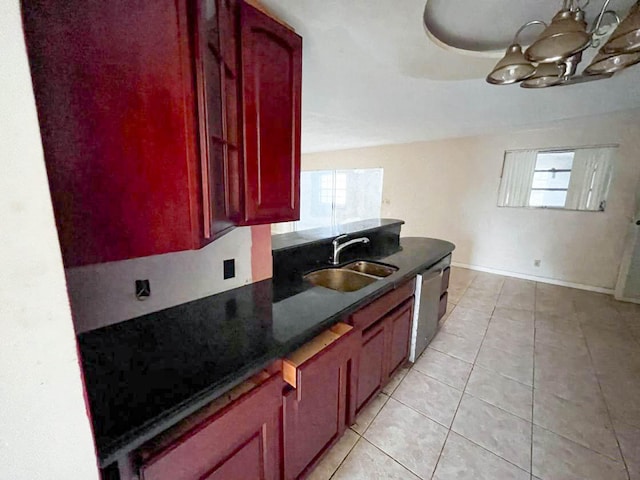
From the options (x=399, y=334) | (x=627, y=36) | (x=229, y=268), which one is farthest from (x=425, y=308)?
(x=627, y=36)

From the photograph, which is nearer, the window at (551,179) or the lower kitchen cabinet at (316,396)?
the lower kitchen cabinet at (316,396)

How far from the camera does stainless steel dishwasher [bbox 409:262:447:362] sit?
1.96 metres

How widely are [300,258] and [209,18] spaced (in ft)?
4.26

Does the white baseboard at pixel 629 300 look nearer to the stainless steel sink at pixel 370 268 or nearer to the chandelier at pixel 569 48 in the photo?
the chandelier at pixel 569 48

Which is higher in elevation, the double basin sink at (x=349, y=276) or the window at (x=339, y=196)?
the window at (x=339, y=196)

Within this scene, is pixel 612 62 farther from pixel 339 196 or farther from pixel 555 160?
pixel 339 196

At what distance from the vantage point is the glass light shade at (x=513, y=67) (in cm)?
133

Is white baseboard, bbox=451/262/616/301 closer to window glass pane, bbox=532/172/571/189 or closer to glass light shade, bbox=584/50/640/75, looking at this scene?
window glass pane, bbox=532/172/571/189

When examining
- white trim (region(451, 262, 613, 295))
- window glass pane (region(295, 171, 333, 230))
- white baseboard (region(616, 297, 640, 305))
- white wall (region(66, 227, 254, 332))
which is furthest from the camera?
window glass pane (region(295, 171, 333, 230))

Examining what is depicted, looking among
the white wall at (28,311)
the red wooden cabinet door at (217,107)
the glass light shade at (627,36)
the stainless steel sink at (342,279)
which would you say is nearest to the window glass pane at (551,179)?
the glass light shade at (627,36)

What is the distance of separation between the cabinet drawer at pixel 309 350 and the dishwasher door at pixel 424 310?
3.03ft

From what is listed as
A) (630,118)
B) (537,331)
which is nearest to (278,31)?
(537,331)

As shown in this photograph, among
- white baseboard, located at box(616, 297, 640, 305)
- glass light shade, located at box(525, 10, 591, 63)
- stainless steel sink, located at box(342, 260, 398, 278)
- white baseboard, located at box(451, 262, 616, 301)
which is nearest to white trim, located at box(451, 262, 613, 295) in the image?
white baseboard, located at box(451, 262, 616, 301)

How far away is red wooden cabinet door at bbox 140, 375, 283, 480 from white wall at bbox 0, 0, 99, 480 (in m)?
0.24
